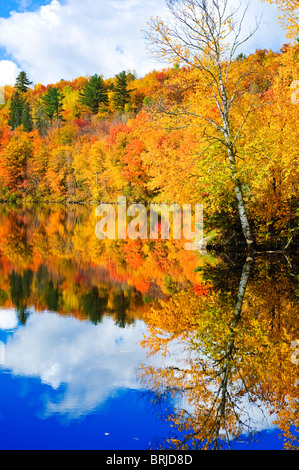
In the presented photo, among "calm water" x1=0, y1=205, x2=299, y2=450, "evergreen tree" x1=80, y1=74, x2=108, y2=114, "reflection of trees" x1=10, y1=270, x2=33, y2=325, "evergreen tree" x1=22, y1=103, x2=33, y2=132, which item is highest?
"evergreen tree" x1=80, y1=74, x2=108, y2=114

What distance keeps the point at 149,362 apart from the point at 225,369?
1014 mm

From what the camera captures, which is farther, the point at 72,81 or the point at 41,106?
the point at 72,81

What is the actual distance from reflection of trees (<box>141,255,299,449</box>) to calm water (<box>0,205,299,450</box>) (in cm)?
1

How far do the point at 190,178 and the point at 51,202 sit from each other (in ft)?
163

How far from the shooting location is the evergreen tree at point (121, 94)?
80.2 meters

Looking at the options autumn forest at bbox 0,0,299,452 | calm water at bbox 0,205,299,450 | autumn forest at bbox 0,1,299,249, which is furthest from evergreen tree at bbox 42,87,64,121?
calm water at bbox 0,205,299,450

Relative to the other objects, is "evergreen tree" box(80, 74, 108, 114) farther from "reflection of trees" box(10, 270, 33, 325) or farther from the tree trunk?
"reflection of trees" box(10, 270, 33, 325)

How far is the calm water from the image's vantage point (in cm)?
370

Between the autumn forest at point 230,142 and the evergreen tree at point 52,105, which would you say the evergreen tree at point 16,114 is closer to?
the evergreen tree at point 52,105

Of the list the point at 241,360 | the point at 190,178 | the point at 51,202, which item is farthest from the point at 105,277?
the point at 51,202

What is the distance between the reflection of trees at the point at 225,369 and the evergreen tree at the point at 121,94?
3073 inches

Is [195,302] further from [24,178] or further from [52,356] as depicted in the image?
[24,178]

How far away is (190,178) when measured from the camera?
46.8ft

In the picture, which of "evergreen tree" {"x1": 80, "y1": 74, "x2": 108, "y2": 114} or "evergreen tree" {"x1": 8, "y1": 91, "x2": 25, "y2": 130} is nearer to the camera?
"evergreen tree" {"x1": 8, "y1": 91, "x2": 25, "y2": 130}
